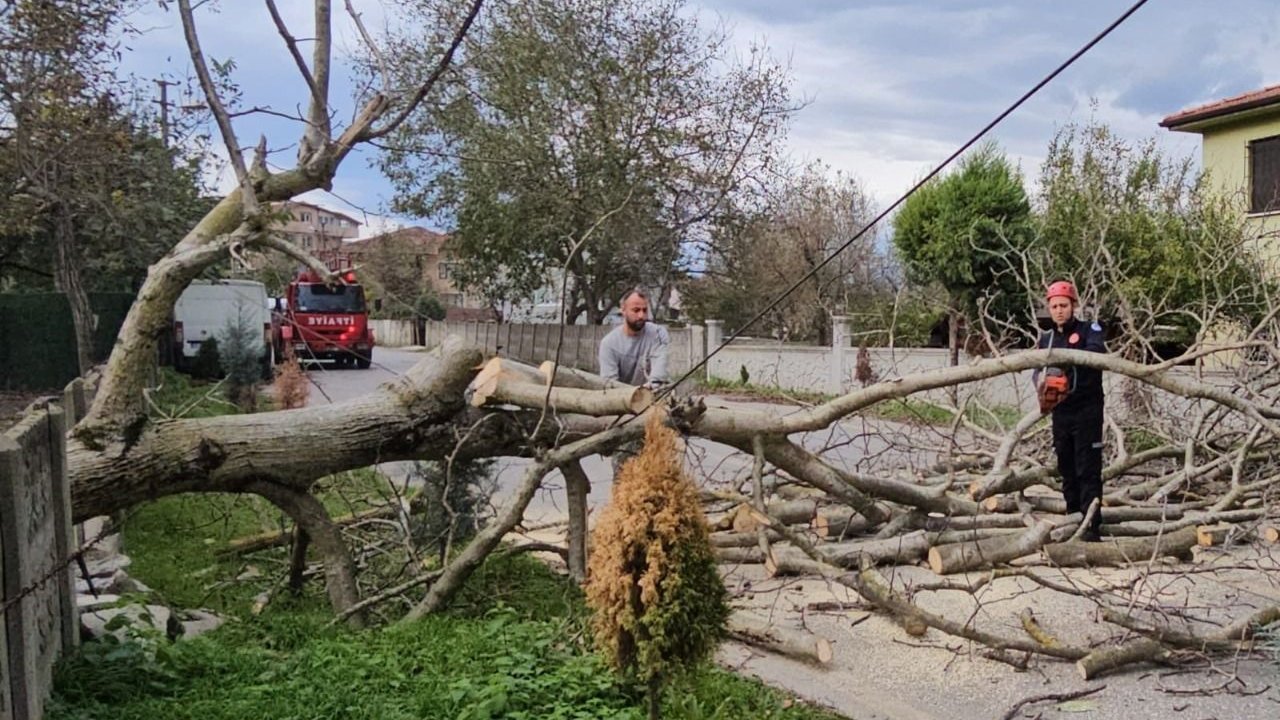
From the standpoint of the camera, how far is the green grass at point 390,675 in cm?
355

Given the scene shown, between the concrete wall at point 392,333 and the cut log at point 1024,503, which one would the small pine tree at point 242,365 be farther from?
the concrete wall at point 392,333

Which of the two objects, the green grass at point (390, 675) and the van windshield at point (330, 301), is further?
the van windshield at point (330, 301)

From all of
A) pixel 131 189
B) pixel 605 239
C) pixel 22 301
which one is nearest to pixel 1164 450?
pixel 131 189

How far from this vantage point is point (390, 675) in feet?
12.9

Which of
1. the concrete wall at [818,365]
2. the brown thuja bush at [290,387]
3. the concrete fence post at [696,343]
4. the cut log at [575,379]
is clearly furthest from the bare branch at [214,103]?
the concrete fence post at [696,343]

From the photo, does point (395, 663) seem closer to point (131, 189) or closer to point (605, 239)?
point (131, 189)

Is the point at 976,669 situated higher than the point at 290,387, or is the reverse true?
the point at 290,387

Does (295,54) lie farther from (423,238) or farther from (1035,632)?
(423,238)

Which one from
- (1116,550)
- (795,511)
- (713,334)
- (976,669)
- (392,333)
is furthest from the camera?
(392,333)

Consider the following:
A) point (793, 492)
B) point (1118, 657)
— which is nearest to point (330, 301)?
point (793, 492)

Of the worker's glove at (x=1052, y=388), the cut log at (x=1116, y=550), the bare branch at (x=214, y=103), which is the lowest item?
the cut log at (x=1116, y=550)

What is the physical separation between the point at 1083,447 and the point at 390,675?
Result: 4273mm

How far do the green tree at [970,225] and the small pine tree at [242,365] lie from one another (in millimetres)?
11601

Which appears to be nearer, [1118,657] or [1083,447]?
[1118,657]
